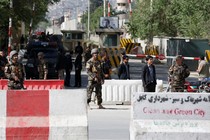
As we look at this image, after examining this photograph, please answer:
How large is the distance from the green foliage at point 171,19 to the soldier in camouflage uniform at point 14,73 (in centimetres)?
2753

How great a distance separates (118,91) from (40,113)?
36.6 ft

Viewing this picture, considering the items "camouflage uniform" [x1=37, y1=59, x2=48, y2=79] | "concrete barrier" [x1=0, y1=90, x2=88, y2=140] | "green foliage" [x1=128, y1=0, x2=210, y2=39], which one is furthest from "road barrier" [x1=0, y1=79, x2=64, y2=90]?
"green foliage" [x1=128, y1=0, x2=210, y2=39]

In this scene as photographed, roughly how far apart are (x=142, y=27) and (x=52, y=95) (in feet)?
169

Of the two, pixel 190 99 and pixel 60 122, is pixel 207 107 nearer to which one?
pixel 190 99

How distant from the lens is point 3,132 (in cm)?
1101

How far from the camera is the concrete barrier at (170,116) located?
11211mm

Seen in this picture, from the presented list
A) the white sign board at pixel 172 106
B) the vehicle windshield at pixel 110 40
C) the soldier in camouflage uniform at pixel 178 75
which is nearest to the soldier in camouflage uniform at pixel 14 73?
the soldier in camouflage uniform at pixel 178 75

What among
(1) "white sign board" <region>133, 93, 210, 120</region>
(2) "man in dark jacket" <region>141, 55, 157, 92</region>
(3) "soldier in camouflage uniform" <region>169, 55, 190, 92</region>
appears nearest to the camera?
(1) "white sign board" <region>133, 93, 210, 120</region>

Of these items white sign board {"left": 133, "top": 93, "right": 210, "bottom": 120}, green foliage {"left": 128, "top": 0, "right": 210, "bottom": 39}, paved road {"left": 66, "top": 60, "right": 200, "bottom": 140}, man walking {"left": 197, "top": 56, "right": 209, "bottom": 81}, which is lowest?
paved road {"left": 66, "top": 60, "right": 200, "bottom": 140}

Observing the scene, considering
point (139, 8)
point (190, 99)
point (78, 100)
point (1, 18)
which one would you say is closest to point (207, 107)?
point (190, 99)

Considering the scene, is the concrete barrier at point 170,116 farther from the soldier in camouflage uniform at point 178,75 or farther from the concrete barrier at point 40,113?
the soldier in camouflage uniform at point 178,75

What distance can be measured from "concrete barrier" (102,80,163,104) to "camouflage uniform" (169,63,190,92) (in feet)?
9.07

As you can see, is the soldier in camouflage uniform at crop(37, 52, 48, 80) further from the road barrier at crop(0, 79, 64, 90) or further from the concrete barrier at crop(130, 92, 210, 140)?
the concrete barrier at crop(130, 92, 210, 140)

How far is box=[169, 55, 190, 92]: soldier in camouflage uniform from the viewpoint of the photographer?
63.4ft
